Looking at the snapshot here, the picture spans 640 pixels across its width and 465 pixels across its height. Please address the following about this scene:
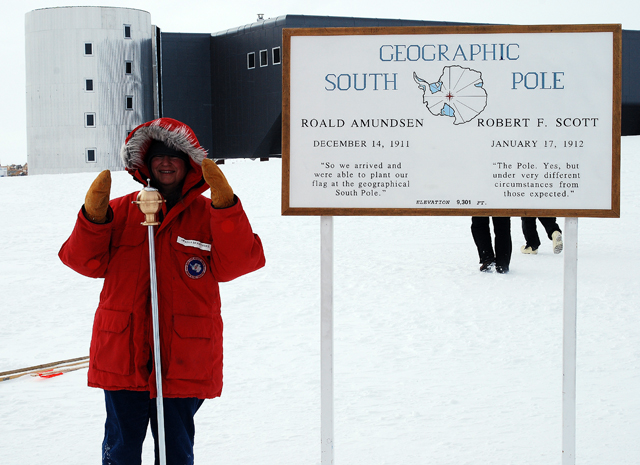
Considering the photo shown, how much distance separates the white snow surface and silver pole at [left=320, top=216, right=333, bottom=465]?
411 millimetres

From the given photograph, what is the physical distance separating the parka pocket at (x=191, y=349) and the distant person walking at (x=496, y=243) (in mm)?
6136

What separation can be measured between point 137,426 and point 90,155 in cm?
3162

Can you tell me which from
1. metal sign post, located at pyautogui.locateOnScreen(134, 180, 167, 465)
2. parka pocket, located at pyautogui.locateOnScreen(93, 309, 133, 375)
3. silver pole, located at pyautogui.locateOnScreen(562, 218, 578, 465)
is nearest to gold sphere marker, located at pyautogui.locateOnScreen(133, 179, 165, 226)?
metal sign post, located at pyautogui.locateOnScreen(134, 180, 167, 465)

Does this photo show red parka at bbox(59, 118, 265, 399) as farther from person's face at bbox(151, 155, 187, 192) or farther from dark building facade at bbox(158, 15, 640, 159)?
dark building facade at bbox(158, 15, 640, 159)

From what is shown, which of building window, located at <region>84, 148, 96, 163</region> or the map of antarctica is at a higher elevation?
building window, located at <region>84, 148, 96, 163</region>

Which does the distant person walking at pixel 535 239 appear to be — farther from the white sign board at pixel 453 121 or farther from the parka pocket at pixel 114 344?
the parka pocket at pixel 114 344

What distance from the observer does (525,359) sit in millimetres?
4883

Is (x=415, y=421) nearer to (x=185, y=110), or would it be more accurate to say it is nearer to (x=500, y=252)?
(x=500, y=252)

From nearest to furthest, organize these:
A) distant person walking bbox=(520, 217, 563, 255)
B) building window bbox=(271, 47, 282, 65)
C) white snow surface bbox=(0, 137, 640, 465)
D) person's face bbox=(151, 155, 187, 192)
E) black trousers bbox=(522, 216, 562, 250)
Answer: person's face bbox=(151, 155, 187, 192) < white snow surface bbox=(0, 137, 640, 465) < black trousers bbox=(522, 216, 562, 250) < distant person walking bbox=(520, 217, 563, 255) < building window bbox=(271, 47, 282, 65)

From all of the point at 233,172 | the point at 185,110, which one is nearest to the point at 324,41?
the point at 233,172

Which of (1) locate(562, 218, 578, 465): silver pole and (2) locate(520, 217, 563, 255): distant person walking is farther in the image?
(2) locate(520, 217, 563, 255): distant person walking

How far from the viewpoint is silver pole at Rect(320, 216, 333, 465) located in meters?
3.04

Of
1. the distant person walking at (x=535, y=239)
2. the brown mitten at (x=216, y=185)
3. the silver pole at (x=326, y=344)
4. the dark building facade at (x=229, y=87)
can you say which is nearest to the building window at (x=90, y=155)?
the dark building facade at (x=229, y=87)

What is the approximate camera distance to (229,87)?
31.4 meters
